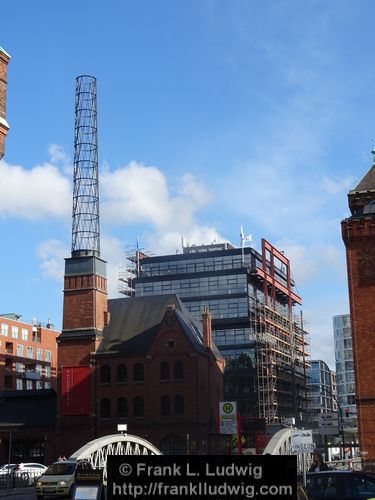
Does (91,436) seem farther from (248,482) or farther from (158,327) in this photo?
(248,482)

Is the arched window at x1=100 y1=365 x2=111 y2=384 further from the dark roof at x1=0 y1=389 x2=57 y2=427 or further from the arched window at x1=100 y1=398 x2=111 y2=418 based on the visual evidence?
the dark roof at x1=0 y1=389 x2=57 y2=427

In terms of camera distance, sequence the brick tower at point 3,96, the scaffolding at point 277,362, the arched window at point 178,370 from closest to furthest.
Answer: the brick tower at point 3,96, the arched window at point 178,370, the scaffolding at point 277,362

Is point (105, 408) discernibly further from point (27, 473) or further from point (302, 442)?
point (302, 442)

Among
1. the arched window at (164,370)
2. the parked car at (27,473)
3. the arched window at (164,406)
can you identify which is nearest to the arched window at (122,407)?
the arched window at (164,406)

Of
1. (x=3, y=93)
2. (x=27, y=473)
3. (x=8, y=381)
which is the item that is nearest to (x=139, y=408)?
(x=27, y=473)

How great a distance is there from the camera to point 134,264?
129 m

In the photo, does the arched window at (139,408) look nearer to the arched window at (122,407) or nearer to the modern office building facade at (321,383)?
the arched window at (122,407)

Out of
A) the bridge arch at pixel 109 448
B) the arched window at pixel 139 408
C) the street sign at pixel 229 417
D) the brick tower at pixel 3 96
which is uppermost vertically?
the brick tower at pixel 3 96

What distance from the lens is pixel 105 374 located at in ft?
226

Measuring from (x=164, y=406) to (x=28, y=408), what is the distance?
14.3 m

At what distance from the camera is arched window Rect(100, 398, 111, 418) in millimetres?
67938

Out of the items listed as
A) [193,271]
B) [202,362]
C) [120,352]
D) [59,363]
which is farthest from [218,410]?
[193,271]

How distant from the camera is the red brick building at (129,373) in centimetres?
6662

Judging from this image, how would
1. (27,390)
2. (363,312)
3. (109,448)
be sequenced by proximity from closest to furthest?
(363,312), (109,448), (27,390)
